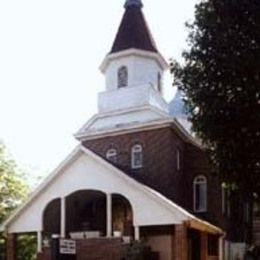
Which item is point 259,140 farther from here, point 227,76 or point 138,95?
point 138,95

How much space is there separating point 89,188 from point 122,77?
783cm

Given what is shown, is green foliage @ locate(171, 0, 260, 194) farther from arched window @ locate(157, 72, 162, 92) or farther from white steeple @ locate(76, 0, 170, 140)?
arched window @ locate(157, 72, 162, 92)

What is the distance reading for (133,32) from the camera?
36406 mm

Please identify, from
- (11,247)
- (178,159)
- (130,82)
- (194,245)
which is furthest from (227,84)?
(11,247)

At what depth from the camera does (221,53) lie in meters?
22.9

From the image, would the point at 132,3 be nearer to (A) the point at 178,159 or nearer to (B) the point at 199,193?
(A) the point at 178,159

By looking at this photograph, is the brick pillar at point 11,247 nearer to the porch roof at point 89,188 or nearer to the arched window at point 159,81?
the porch roof at point 89,188

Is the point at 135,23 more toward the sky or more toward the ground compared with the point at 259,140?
more toward the sky

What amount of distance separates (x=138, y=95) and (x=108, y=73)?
2.57 meters

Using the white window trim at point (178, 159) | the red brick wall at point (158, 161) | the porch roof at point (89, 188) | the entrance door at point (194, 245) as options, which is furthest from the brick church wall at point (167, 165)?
the porch roof at point (89, 188)

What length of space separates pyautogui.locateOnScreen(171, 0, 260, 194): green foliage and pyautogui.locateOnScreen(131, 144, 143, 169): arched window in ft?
29.7

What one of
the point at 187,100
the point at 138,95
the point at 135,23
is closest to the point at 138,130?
the point at 138,95

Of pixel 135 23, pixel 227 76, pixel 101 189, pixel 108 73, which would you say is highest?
pixel 135 23

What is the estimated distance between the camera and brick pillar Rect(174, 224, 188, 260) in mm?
27188
